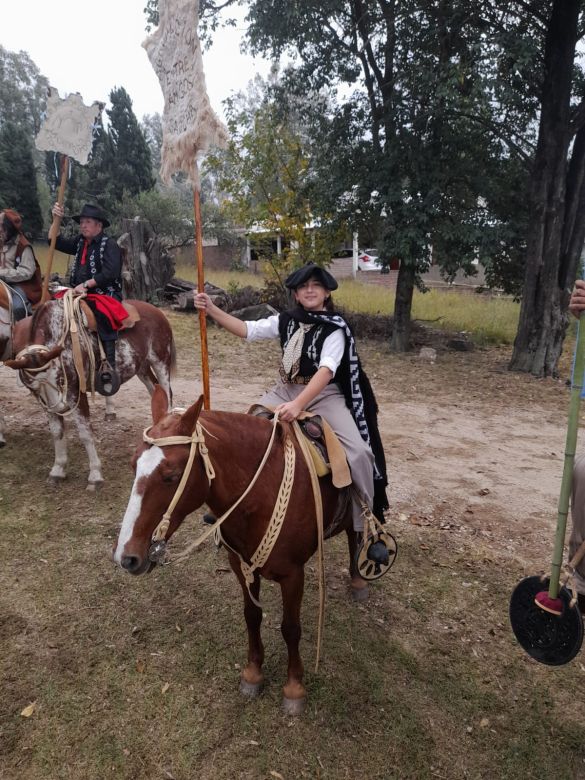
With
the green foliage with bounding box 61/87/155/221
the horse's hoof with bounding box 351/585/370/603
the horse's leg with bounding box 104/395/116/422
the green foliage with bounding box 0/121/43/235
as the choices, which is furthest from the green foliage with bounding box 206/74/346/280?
the green foliage with bounding box 0/121/43/235

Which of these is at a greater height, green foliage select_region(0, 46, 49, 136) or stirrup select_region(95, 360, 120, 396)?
green foliage select_region(0, 46, 49, 136)

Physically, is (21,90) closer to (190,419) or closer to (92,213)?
(92,213)

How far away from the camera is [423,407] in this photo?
8234mm

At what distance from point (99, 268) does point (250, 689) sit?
445 centimetres

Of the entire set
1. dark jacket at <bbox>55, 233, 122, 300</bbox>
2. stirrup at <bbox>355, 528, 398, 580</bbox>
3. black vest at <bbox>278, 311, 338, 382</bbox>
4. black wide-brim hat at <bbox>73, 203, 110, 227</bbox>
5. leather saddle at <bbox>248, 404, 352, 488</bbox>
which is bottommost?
stirrup at <bbox>355, 528, 398, 580</bbox>

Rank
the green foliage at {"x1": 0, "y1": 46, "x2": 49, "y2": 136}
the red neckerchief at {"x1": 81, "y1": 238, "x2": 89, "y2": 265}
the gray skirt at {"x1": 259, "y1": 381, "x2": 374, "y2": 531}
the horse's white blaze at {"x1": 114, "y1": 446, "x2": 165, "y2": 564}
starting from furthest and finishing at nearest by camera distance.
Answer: the green foliage at {"x1": 0, "y1": 46, "x2": 49, "y2": 136} < the red neckerchief at {"x1": 81, "y1": 238, "x2": 89, "y2": 265} < the gray skirt at {"x1": 259, "y1": 381, "x2": 374, "y2": 531} < the horse's white blaze at {"x1": 114, "y1": 446, "x2": 165, "y2": 564}

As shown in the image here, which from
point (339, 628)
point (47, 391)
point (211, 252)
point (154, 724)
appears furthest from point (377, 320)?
point (211, 252)

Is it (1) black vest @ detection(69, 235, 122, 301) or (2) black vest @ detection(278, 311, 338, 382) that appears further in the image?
(1) black vest @ detection(69, 235, 122, 301)

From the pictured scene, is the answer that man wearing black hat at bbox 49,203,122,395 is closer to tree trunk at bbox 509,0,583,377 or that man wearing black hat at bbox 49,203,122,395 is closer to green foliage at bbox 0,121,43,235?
tree trunk at bbox 509,0,583,377

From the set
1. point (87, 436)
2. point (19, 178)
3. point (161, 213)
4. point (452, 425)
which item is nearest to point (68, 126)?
point (87, 436)

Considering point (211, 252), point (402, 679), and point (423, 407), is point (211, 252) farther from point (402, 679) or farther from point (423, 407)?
point (402, 679)

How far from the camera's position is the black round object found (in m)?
2.25

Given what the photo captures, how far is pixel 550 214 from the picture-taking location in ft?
31.8

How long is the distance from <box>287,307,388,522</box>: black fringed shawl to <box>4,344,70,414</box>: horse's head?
2.85 meters
